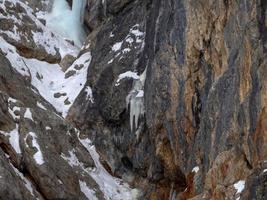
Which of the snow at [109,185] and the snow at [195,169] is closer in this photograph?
the snow at [195,169]

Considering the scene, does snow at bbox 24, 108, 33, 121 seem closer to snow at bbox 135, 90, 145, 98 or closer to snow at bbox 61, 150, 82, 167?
snow at bbox 61, 150, 82, 167

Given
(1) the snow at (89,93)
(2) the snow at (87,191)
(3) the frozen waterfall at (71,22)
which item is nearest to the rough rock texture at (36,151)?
(2) the snow at (87,191)

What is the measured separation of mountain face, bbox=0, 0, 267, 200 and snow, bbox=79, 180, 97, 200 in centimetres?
5

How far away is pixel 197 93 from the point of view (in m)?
20.3

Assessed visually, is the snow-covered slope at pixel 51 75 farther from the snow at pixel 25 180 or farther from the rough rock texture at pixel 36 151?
the snow at pixel 25 180

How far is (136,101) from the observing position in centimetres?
2614

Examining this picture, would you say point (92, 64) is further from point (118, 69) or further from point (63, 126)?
point (63, 126)

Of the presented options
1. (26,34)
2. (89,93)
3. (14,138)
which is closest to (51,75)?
(26,34)

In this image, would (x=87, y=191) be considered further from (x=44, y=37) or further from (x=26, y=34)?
(x=44, y=37)

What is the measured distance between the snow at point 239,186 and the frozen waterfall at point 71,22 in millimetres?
24132

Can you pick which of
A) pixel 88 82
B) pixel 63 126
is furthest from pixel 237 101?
pixel 88 82

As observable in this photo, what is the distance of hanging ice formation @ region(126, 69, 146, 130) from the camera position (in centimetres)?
2567

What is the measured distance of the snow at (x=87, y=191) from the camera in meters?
23.7

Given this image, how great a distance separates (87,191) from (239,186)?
1101 centimetres
